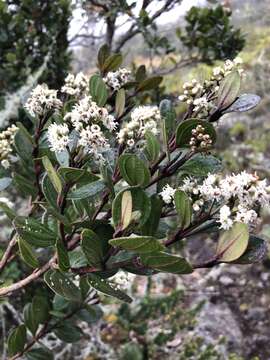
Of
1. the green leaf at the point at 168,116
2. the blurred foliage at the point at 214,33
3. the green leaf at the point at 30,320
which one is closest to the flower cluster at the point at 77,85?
the green leaf at the point at 168,116

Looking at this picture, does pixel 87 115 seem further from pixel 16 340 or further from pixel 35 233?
pixel 16 340

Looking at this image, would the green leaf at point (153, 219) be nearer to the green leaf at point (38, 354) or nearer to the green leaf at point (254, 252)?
the green leaf at point (254, 252)

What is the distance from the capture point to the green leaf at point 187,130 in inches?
24.8

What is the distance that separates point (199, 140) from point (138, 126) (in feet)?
0.28

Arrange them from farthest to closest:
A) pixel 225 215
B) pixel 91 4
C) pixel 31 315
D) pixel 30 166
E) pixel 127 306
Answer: pixel 127 306 → pixel 91 4 → pixel 31 315 → pixel 30 166 → pixel 225 215

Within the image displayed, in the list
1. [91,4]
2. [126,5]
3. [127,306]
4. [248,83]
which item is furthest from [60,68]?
[248,83]

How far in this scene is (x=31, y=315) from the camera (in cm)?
106

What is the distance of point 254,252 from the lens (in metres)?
0.62

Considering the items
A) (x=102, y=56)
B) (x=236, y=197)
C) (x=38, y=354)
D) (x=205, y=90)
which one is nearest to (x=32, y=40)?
(x=102, y=56)

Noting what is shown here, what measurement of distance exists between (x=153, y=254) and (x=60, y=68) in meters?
1.20

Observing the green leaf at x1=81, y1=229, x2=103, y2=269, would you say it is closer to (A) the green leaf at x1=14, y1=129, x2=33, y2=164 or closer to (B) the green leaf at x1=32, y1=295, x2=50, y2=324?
(A) the green leaf at x1=14, y1=129, x2=33, y2=164

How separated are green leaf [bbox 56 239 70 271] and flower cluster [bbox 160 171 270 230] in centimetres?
18

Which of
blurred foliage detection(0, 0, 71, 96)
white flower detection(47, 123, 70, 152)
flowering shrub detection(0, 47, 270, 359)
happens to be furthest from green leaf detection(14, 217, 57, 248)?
blurred foliage detection(0, 0, 71, 96)

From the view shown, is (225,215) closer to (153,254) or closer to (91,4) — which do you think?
(153,254)
